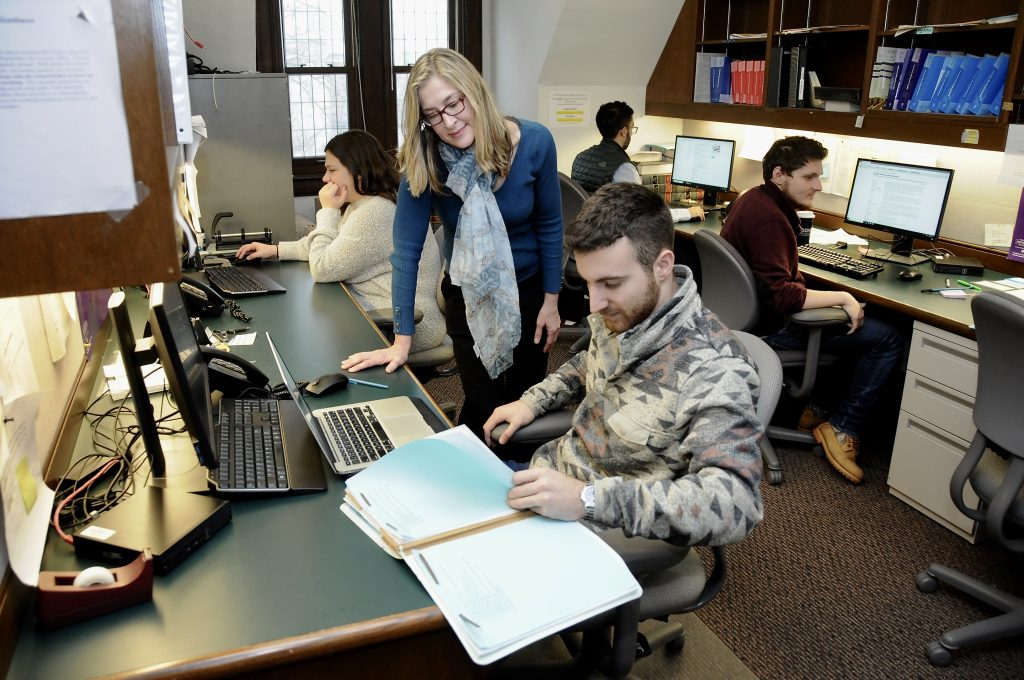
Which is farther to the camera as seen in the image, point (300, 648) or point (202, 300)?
point (202, 300)

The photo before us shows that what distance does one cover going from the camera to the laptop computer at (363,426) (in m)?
1.49

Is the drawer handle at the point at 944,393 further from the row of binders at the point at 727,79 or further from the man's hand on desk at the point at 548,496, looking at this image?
the row of binders at the point at 727,79

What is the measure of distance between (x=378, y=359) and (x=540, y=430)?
50 cm

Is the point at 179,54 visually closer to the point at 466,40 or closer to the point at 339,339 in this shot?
the point at 339,339

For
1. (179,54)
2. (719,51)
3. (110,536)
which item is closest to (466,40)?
(719,51)

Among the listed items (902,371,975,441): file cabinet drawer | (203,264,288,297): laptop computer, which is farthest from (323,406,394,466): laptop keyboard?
(902,371,975,441): file cabinet drawer

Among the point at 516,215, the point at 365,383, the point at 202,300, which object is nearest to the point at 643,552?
the point at 365,383

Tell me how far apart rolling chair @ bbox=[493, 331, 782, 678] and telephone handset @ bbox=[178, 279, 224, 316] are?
1182 mm

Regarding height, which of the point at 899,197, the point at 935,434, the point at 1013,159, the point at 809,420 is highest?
the point at 1013,159

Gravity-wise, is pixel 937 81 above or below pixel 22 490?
above

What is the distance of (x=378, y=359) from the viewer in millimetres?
2023

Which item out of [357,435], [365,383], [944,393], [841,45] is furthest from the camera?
[841,45]

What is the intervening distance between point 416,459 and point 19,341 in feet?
2.17

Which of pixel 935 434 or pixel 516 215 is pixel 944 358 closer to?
pixel 935 434
